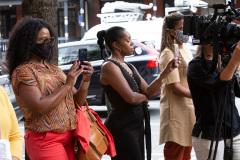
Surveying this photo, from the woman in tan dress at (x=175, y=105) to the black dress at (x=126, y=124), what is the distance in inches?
19.7

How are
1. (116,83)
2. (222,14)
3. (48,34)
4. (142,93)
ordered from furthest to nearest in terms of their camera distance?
(142,93), (116,83), (48,34), (222,14)

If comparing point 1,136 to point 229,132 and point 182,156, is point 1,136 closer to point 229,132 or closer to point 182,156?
point 229,132

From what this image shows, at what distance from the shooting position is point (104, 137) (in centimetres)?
341

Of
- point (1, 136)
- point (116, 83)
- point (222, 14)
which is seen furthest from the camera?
point (116, 83)

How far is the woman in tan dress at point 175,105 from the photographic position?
14.0 feet

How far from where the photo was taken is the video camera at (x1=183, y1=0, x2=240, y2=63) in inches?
116

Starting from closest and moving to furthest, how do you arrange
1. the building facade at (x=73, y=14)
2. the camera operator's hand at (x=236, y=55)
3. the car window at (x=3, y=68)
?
the camera operator's hand at (x=236, y=55) → the car window at (x=3, y=68) → the building facade at (x=73, y=14)

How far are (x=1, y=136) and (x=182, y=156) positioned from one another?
2.27 meters

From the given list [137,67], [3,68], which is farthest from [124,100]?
[137,67]

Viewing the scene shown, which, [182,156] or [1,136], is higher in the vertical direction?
[1,136]

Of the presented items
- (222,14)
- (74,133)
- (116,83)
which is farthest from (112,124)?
(222,14)

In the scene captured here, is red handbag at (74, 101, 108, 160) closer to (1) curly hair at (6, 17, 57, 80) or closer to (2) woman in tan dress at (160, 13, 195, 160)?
(1) curly hair at (6, 17, 57, 80)

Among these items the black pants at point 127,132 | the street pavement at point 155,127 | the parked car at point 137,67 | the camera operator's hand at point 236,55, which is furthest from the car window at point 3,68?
the camera operator's hand at point 236,55

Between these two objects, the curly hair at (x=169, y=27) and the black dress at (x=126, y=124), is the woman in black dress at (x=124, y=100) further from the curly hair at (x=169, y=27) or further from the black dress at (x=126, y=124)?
the curly hair at (x=169, y=27)
